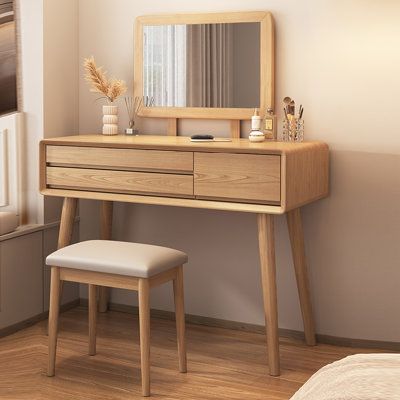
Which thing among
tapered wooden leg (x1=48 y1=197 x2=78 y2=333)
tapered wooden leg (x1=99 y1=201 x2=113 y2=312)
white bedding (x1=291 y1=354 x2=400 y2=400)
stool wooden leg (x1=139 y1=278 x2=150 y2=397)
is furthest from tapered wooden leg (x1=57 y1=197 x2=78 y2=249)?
white bedding (x1=291 y1=354 x2=400 y2=400)

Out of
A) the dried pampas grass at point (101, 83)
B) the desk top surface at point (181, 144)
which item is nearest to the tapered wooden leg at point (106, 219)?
the desk top surface at point (181, 144)

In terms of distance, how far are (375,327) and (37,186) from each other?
1.68 m

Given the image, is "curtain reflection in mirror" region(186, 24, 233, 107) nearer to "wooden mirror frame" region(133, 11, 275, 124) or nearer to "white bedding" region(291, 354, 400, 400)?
"wooden mirror frame" region(133, 11, 275, 124)

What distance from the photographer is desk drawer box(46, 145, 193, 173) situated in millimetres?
3246

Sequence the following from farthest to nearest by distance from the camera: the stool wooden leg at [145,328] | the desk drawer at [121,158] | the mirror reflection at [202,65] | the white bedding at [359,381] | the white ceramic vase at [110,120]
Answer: the white ceramic vase at [110,120] → the mirror reflection at [202,65] → the desk drawer at [121,158] → the stool wooden leg at [145,328] → the white bedding at [359,381]

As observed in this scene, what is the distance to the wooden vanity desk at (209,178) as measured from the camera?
3.08 m

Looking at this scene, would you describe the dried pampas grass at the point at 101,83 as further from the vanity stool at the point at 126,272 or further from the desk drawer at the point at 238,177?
the vanity stool at the point at 126,272

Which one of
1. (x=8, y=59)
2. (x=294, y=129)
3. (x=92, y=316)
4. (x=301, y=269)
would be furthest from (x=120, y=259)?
(x=8, y=59)

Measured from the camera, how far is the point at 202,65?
3.59m

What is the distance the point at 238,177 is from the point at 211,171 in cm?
12

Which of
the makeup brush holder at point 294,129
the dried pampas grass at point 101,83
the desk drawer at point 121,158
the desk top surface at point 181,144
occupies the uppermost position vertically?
the dried pampas grass at point 101,83

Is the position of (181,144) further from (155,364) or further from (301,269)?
(155,364)

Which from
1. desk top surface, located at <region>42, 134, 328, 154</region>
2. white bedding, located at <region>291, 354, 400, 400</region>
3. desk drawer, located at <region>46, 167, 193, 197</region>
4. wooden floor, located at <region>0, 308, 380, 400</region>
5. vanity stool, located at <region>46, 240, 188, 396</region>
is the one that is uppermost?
desk top surface, located at <region>42, 134, 328, 154</region>

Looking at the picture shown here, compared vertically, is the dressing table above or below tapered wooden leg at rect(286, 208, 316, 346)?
above
